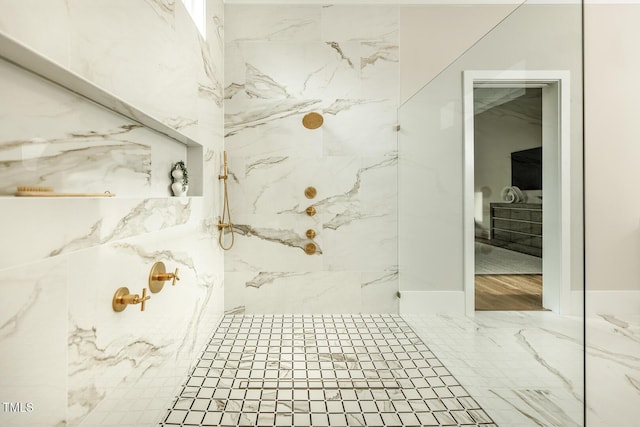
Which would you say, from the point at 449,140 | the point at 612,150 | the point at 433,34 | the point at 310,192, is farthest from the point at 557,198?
the point at 433,34

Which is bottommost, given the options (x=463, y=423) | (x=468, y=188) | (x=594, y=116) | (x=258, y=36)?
(x=463, y=423)

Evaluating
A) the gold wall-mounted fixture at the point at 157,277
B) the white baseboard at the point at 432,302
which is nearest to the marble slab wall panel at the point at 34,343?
the gold wall-mounted fixture at the point at 157,277

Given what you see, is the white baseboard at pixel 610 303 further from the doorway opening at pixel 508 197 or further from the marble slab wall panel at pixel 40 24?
the marble slab wall panel at pixel 40 24

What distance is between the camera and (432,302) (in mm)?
2197

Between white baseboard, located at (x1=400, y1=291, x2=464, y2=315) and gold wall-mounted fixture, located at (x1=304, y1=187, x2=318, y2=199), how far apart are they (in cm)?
103

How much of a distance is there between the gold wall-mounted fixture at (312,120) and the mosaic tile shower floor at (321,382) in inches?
59.9

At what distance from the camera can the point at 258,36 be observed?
270cm

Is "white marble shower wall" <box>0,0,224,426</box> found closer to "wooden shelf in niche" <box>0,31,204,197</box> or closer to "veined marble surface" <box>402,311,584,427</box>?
"wooden shelf in niche" <box>0,31,204,197</box>

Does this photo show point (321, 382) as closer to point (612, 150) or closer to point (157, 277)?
point (157, 277)

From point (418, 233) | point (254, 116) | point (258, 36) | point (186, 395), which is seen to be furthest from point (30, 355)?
point (258, 36)

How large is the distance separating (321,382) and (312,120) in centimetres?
186

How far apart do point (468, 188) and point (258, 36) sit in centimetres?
204

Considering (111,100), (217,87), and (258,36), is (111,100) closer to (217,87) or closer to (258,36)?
(217,87)

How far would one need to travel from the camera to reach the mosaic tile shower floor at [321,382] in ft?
4.76
